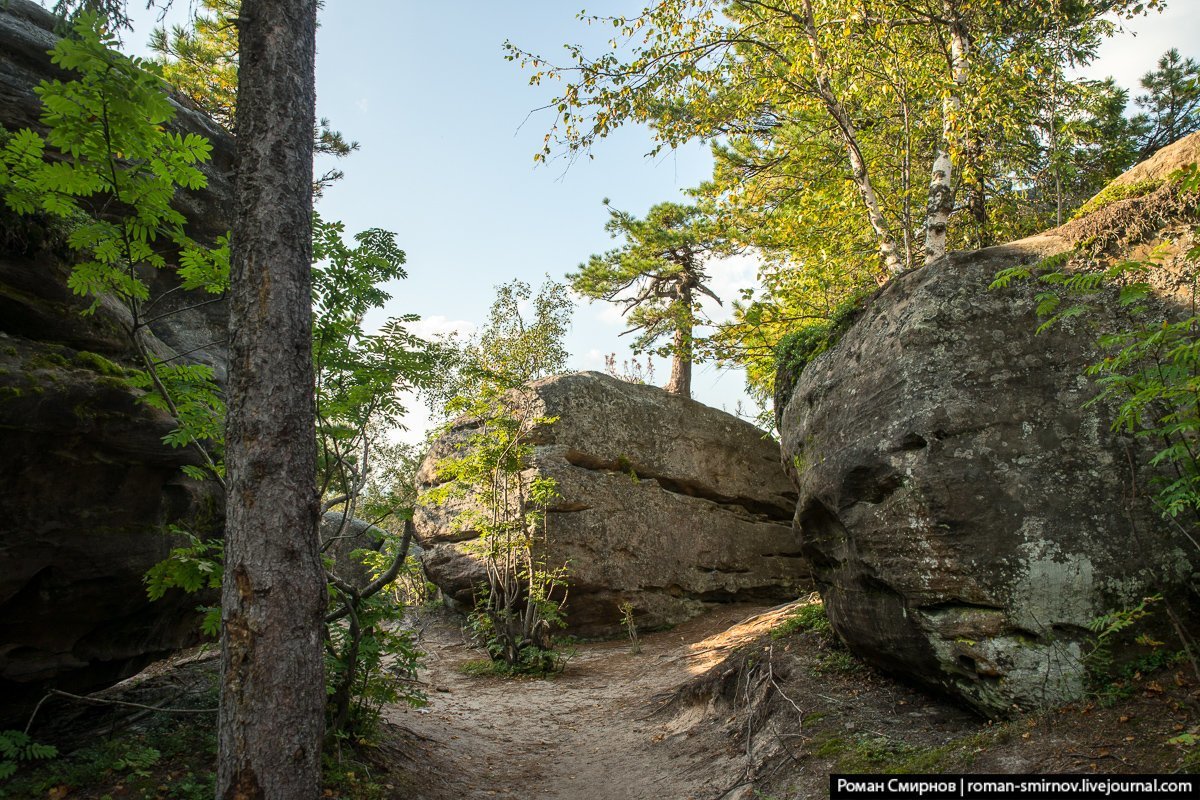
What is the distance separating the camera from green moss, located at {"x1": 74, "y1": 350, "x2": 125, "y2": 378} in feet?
15.4

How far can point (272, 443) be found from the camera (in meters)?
4.13

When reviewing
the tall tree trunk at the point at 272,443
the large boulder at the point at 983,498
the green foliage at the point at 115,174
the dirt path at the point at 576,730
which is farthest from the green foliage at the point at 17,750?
the large boulder at the point at 983,498

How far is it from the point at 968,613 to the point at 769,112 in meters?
12.9

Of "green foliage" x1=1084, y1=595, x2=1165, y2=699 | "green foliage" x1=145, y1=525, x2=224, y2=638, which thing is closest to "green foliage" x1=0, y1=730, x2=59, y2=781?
"green foliage" x1=145, y1=525, x2=224, y2=638

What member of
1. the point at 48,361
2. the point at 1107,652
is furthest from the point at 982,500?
the point at 48,361

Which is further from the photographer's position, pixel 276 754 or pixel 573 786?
pixel 573 786

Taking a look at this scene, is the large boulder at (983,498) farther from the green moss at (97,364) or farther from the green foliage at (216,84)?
the green foliage at (216,84)

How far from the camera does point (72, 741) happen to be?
15.6 feet

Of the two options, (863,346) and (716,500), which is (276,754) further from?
(716,500)

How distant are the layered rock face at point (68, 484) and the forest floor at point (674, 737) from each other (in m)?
0.66

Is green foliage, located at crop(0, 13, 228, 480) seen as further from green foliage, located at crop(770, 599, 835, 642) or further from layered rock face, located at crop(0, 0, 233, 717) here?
Answer: green foliage, located at crop(770, 599, 835, 642)

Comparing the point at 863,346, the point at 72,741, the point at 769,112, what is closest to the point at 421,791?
the point at 72,741

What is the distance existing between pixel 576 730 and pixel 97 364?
6011 mm

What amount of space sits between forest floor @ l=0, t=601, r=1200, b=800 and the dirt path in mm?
26
